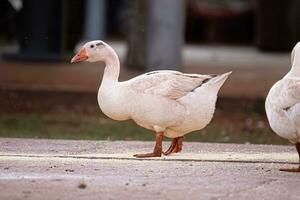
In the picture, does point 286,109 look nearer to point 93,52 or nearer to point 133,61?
point 93,52

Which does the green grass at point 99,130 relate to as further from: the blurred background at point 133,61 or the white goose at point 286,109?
the white goose at point 286,109

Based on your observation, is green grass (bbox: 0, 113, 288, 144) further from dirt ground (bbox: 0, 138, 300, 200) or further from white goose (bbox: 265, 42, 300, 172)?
white goose (bbox: 265, 42, 300, 172)

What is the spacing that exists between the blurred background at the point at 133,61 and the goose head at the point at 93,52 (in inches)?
104

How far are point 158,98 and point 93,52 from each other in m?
0.76

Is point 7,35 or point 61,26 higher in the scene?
point 61,26

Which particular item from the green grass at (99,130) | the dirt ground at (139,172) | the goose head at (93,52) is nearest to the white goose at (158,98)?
the goose head at (93,52)

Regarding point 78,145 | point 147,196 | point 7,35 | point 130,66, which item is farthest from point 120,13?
point 147,196

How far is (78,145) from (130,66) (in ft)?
31.1

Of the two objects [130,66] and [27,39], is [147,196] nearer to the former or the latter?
[130,66]

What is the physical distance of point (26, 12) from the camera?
21109mm

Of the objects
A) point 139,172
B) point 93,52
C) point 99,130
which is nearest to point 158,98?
point 93,52

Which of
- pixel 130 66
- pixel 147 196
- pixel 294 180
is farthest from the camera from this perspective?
pixel 130 66

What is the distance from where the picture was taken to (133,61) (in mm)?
19016

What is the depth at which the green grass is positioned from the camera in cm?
1180
